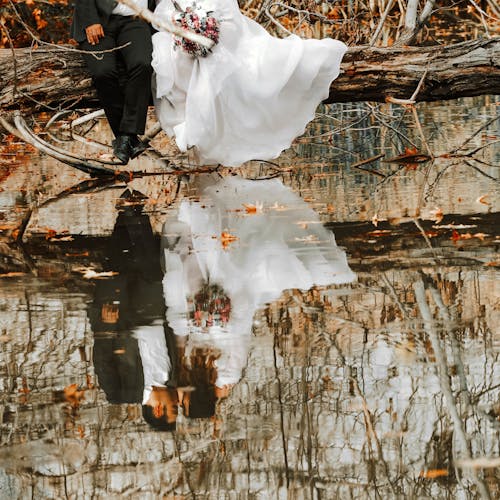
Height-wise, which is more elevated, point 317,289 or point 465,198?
point 465,198

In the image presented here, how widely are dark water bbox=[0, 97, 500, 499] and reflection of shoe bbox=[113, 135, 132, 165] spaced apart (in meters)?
0.57

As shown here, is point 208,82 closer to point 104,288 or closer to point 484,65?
point 484,65

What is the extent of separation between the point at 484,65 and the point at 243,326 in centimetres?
465

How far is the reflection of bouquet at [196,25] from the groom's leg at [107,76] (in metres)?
0.51

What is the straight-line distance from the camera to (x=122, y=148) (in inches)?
369

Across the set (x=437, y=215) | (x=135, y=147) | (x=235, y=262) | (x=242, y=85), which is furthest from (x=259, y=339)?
(x=135, y=147)

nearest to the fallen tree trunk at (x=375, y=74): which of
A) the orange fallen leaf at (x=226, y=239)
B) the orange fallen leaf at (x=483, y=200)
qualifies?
the orange fallen leaf at (x=483, y=200)

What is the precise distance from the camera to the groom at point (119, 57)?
30.0ft

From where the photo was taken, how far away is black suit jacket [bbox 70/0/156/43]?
9180 mm

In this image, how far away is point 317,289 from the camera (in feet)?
18.9

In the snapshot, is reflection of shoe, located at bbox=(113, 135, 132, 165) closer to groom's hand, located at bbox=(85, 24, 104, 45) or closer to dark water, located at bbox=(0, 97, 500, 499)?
dark water, located at bbox=(0, 97, 500, 499)

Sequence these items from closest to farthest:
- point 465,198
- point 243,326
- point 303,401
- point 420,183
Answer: point 303,401 → point 243,326 → point 465,198 → point 420,183

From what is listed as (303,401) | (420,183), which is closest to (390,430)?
(303,401)

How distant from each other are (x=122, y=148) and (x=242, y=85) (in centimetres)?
104
